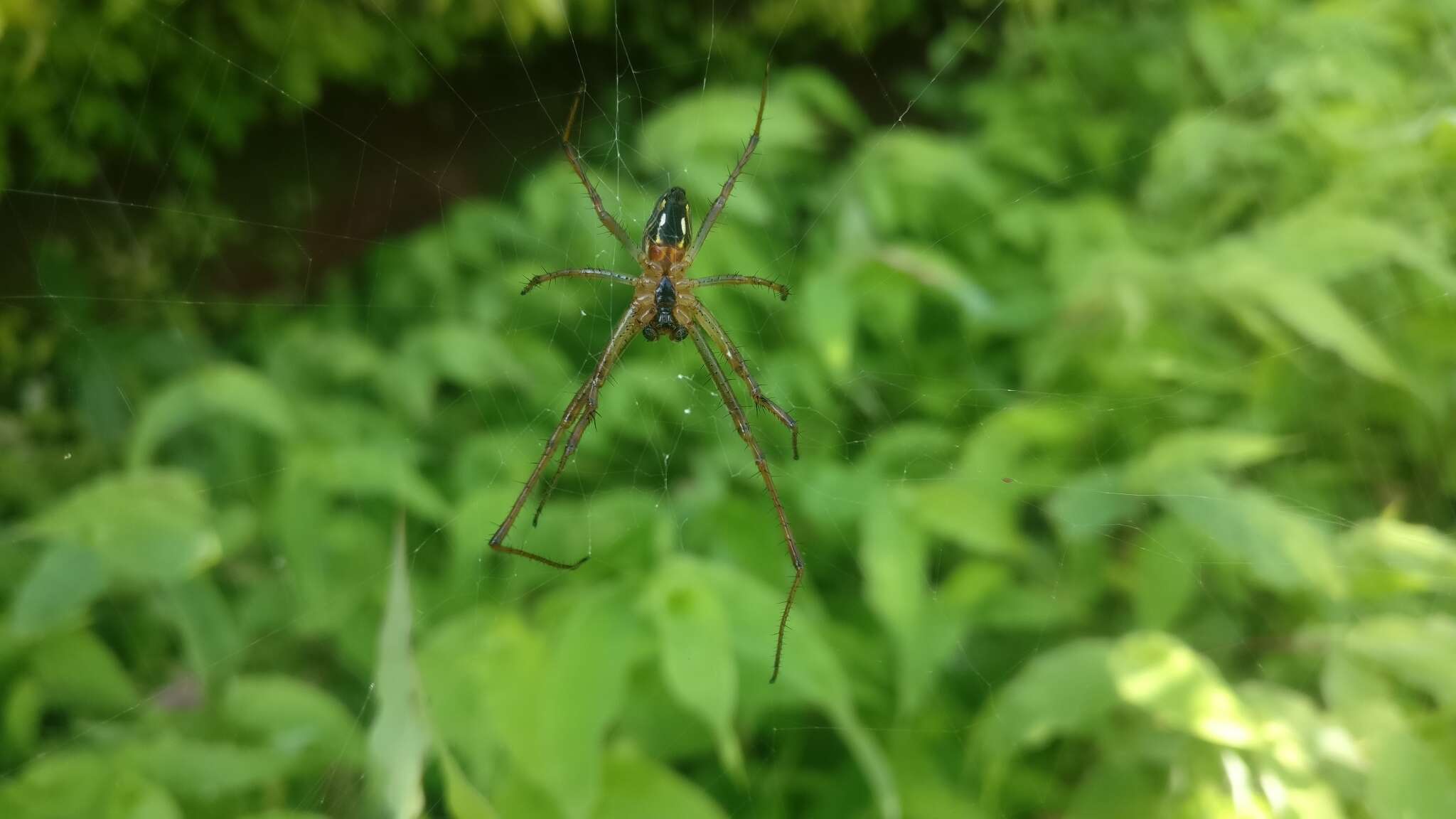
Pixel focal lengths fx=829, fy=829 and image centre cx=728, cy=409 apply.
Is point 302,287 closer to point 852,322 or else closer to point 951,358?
point 852,322

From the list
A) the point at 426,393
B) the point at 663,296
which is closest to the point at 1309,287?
the point at 663,296

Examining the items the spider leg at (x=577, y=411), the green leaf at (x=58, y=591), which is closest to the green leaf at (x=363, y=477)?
the spider leg at (x=577, y=411)

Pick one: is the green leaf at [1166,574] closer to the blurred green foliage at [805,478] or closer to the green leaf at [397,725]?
the blurred green foliage at [805,478]

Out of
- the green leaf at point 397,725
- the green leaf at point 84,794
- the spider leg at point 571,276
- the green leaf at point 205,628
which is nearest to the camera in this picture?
the green leaf at point 397,725

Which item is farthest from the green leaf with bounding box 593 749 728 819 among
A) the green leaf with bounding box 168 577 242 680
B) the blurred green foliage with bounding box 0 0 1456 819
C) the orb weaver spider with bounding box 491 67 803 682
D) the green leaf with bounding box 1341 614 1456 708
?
the green leaf with bounding box 1341 614 1456 708

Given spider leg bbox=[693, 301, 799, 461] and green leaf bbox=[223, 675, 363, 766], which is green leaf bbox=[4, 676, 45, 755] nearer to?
green leaf bbox=[223, 675, 363, 766]

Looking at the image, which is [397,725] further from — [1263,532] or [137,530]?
[1263,532]
